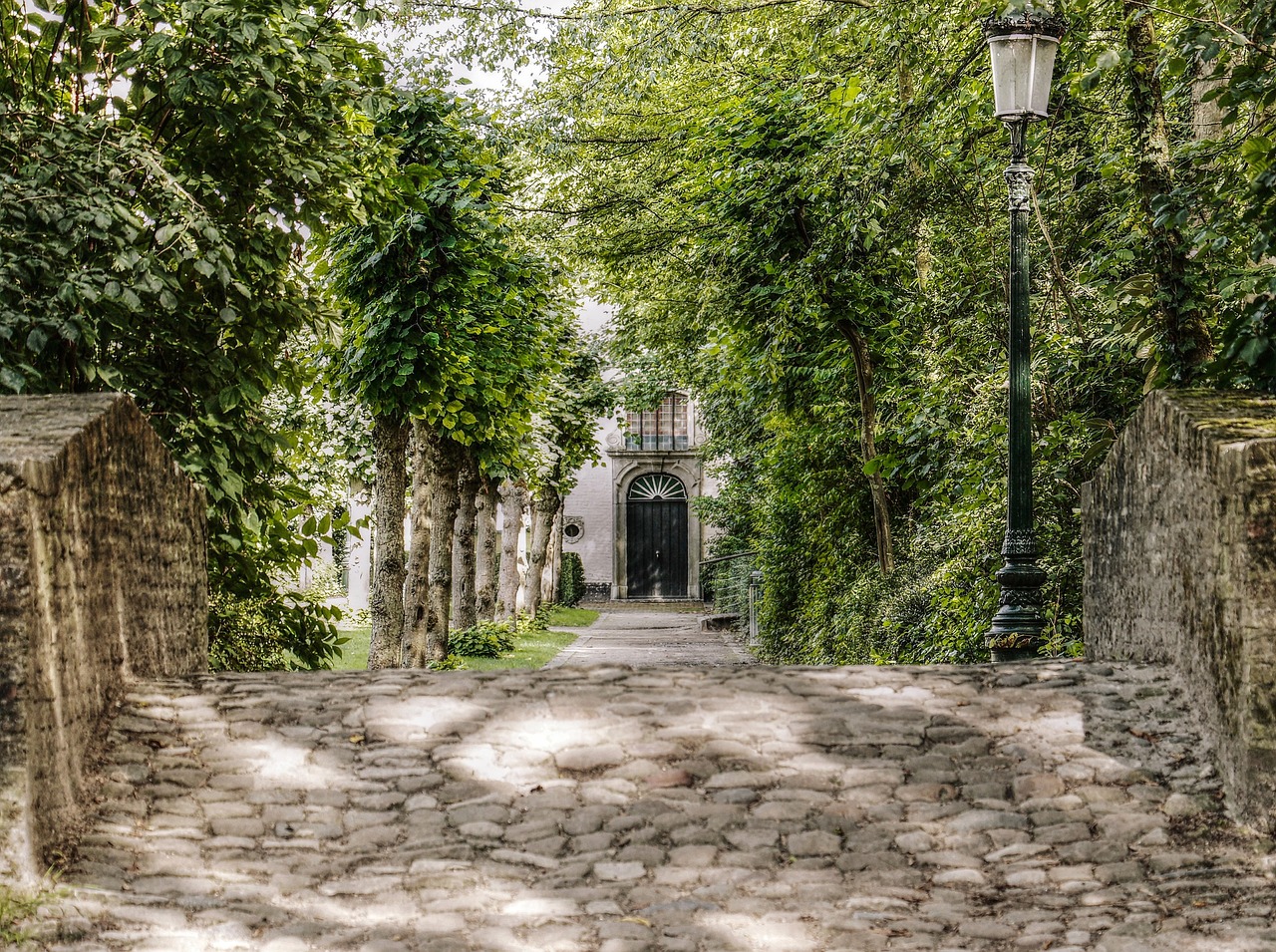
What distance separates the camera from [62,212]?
587 cm

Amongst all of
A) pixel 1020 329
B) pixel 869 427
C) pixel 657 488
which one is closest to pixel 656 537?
pixel 657 488

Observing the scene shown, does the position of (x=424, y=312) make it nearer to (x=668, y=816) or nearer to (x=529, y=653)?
(x=668, y=816)

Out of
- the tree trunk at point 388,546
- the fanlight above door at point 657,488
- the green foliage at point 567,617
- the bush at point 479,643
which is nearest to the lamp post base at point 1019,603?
the tree trunk at point 388,546

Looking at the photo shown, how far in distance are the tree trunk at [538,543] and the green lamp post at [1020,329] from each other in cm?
2101

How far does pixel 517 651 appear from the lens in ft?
66.4

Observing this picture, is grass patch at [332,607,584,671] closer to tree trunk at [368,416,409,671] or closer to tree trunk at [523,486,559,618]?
tree trunk at [368,416,409,671]

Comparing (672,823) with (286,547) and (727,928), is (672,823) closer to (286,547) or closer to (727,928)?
(727,928)

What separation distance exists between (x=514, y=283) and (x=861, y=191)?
4.60m

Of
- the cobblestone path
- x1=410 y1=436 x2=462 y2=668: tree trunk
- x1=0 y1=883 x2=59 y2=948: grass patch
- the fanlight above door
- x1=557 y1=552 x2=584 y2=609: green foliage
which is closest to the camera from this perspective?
x1=0 y1=883 x2=59 y2=948: grass patch

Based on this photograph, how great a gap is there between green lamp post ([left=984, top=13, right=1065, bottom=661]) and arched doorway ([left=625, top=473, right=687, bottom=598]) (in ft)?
118

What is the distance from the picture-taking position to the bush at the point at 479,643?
62.1ft

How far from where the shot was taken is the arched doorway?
43562 millimetres

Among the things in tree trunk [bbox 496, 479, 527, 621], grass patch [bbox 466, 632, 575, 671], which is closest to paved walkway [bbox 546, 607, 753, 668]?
grass patch [bbox 466, 632, 575, 671]

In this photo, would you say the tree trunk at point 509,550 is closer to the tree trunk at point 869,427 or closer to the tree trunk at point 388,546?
the tree trunk at point 388,546
